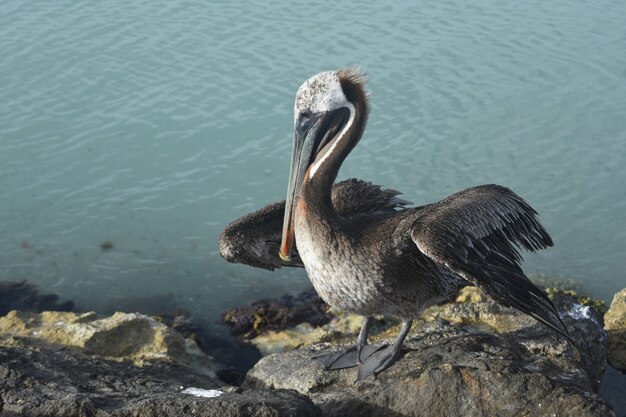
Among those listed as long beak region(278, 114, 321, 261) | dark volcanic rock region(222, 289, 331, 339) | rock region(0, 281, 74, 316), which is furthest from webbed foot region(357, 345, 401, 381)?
rock region(0, 281, 74, 316)

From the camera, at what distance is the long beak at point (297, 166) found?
4.85 m

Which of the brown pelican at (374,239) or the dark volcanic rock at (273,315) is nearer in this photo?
the brown pelican at (374,239)

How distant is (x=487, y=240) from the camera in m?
4.43

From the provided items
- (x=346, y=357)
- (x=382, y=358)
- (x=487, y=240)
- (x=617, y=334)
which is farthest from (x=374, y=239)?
(x=617, y=334)

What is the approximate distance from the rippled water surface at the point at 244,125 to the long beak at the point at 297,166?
7.50ft

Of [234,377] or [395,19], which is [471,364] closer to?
[234,377]

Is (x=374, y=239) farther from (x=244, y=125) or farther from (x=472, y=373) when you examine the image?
(x=244, y=125)

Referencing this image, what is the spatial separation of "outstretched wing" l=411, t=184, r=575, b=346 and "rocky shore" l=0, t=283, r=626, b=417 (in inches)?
14.1

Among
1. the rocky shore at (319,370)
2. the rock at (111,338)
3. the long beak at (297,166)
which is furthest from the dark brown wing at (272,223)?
the rock at (111,338)

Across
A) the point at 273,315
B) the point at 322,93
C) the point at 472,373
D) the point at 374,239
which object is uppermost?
the point at 322,93

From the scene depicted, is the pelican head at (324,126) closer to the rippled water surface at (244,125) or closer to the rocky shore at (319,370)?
the rocky shore at (319,370)

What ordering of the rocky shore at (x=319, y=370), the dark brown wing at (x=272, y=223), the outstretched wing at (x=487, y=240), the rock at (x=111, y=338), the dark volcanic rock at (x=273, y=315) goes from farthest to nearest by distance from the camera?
the dark volcanic rock at (x=273, y=315) < the rock at (x=111, y=338) < the dark brown wing at (x=272, y=223) < the outstretched wing at (x=487, y=240) < the rocky shore at (x=319, y=370)

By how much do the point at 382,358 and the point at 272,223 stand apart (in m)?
1.09

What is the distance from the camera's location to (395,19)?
12836 millimetres
